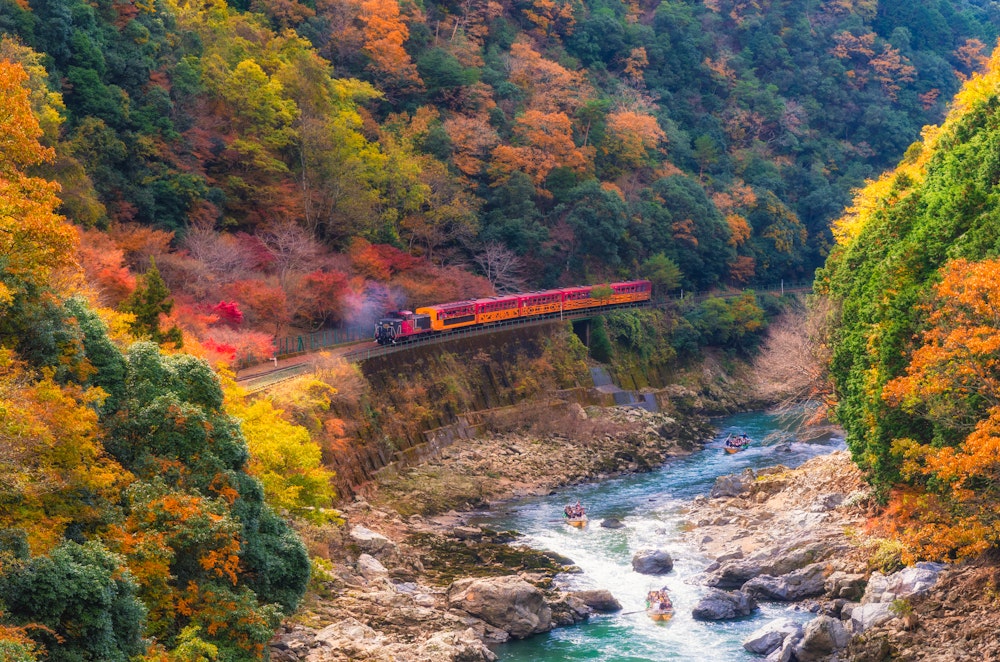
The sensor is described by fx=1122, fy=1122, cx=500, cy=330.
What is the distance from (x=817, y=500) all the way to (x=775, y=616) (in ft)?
25.1

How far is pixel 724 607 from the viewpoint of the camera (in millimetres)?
31047

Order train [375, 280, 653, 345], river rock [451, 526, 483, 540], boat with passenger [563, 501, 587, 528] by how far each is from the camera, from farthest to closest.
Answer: train [375, 280, 653, 345]
boat with passenger [563, 501, 587, 528]
river rock [451, 526, 483, 540]

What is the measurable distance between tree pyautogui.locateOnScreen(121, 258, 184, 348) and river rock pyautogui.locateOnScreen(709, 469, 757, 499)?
21852mm

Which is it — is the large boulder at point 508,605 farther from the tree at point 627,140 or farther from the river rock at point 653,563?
the tree at point 627,140

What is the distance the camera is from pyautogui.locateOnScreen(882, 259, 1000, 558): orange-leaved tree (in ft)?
83.1

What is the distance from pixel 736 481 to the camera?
145 ft

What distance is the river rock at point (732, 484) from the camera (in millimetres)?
43688

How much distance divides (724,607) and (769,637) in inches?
110

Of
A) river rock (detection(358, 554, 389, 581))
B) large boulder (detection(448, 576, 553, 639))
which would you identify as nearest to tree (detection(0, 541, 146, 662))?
large boulder (detection(448, 576, 553, 639))

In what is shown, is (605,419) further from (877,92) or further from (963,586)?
(877,92)

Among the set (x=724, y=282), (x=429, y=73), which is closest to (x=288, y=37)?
(x=429, y=73)

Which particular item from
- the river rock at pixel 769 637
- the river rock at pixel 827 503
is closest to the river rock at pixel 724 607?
the river rock at pixel 769 637

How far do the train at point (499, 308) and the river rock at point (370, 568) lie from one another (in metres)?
18.5

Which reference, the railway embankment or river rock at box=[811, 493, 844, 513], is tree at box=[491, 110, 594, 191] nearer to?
the railway embankment
